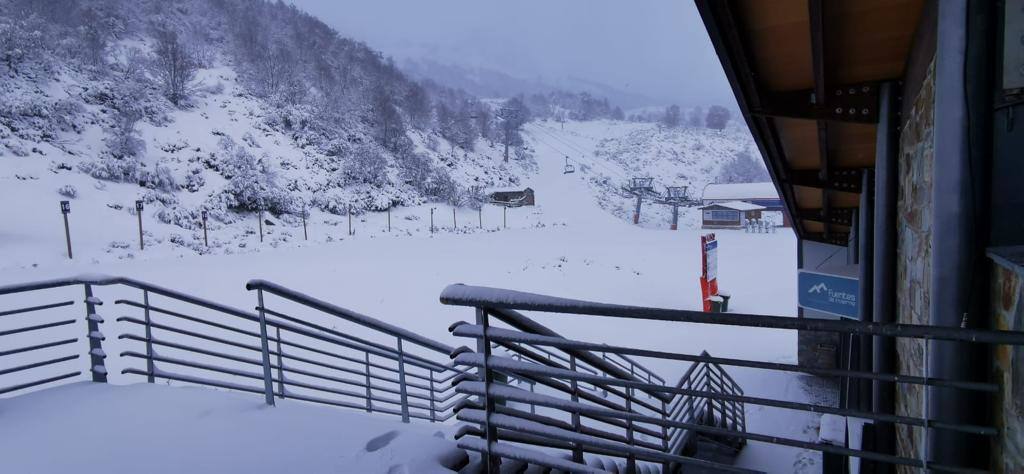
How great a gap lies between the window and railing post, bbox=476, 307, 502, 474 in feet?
134

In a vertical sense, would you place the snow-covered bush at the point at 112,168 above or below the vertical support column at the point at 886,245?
above

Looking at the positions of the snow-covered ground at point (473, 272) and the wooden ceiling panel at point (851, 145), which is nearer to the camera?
the wooden ceiling panel at point (851, 145)

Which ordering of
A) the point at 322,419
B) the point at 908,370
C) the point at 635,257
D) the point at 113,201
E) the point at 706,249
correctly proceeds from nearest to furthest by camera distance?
1. the point at 322,419
2. the point at 908,370
3. the point at 706,249
4. the point at 113,201
5. the point at 635,257

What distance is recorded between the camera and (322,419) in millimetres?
3115

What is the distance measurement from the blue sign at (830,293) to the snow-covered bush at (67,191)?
2489 centimetres

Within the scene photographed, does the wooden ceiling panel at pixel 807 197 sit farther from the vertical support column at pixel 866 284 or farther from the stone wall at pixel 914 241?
the stone wall at pixel 914 241

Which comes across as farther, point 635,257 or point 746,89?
point 635,257

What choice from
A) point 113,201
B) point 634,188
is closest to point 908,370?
point 113,201

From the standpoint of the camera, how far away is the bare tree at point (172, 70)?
30.1m

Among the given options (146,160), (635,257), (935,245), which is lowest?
(635,257)

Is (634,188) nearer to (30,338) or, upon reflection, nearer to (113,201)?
(113,201)

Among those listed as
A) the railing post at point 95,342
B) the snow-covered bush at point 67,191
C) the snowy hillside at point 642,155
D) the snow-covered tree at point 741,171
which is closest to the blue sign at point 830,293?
the railing post at point 95,342

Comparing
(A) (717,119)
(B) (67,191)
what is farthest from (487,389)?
(A) (717,119)

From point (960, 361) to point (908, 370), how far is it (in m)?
1.77
